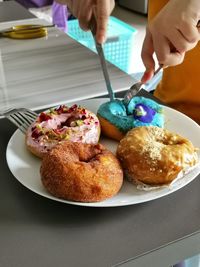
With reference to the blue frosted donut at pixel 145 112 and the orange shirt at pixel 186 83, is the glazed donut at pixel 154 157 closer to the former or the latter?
the blue frosted donut at pixel 145 112

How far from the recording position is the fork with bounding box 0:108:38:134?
26.5 inches

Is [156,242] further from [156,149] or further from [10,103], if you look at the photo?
[10,103]

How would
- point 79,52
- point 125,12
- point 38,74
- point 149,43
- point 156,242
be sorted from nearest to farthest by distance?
1. point 156,242
2. point 149,43
3. point 38,74
4. point 79,52
5. point 125,12

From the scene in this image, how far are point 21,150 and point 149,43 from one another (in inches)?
10.1

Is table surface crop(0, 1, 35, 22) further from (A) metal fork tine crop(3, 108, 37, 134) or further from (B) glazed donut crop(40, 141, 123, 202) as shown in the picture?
(B) glazed donut crop(40, 141, 123, 202)

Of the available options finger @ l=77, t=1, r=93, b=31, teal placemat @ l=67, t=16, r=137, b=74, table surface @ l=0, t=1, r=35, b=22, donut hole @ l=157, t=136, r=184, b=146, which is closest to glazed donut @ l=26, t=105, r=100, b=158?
donut hole @ l=157, t=136, r=184, b=146

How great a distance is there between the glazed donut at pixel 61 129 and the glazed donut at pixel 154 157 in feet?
0.22

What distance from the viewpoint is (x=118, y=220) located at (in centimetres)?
51

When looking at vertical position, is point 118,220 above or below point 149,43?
below

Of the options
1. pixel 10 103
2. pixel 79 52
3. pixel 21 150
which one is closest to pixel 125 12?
pixel 79 52

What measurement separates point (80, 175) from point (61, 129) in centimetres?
13

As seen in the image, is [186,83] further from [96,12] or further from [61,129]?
[61,129]

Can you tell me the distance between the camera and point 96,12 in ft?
2.53

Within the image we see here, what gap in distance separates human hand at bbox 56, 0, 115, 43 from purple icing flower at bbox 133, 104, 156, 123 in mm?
154
